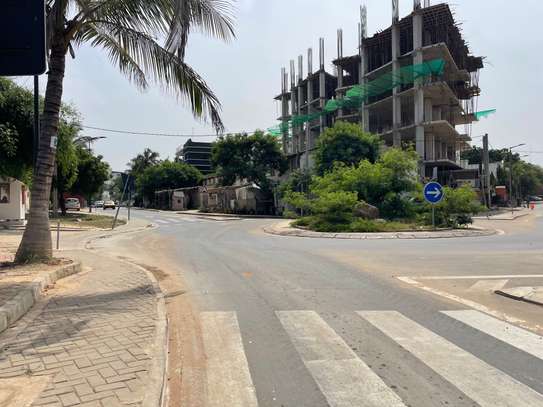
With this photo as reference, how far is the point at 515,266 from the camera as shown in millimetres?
12273

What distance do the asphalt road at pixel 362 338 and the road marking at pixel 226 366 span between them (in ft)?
0.03

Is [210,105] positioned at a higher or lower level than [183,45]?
lower

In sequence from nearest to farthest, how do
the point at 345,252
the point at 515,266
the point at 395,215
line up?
the point at 515,266 < the point at 345,252 < the point at 395,215

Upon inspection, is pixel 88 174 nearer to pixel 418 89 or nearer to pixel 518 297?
pixel 418 89

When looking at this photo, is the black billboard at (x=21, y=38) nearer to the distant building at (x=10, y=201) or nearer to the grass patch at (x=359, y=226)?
the grass patch at (x=359, y=226)

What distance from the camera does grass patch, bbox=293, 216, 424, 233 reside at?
25.1m

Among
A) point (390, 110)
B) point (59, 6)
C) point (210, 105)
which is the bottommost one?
point (210, 105)

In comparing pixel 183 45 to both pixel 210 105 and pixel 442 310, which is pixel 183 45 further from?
pixel 442 310

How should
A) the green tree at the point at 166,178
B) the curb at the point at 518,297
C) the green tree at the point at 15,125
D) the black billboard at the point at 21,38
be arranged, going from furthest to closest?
the green tree at the point at 166,178
the green tree at the point at 15,125
the curb at the point at 518,297
the black billboard at the point at 21,38

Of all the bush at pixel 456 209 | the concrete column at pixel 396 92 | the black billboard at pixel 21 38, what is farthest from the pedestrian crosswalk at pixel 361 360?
the concrete column at pixel 396 92

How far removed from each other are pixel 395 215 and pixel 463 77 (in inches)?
1767

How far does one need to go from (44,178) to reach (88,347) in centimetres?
598

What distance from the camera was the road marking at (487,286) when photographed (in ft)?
29.9

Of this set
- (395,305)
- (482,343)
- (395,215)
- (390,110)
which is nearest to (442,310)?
(395,305)
